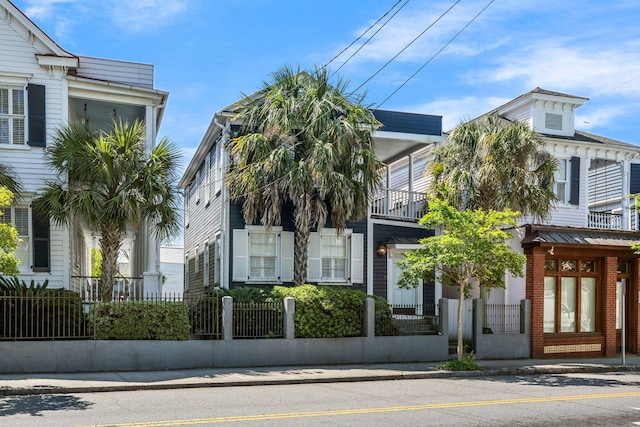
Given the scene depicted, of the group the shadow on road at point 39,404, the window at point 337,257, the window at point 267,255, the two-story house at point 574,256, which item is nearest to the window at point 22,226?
the window at point 267,255

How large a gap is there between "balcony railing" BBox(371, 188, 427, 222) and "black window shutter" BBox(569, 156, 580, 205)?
18.1ft

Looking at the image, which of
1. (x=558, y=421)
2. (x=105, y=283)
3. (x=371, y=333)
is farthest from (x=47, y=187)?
(x=558, y=421)

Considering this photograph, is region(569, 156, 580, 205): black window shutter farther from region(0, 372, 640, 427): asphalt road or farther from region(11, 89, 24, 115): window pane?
region(11, 89, 24, 115): window pane

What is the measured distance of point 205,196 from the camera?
27734mm

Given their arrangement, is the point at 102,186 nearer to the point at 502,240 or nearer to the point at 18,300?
the point at 18,300

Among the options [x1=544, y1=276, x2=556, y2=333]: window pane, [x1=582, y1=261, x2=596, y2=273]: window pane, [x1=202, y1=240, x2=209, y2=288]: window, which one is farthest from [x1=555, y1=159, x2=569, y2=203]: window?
[x1=202, y1=240, x2=209, y2=288]: window

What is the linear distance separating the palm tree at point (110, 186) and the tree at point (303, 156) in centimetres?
282

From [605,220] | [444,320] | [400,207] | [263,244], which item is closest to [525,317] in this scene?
[444,320]

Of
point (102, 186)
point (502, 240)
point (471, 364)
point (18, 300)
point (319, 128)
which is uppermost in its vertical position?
point (319, 128)

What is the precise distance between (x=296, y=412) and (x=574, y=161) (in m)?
18.6

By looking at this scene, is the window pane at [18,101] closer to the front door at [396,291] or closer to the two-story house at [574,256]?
the front door at [396,291]

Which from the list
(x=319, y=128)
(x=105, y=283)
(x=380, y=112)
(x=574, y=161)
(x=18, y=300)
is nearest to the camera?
(x=18, y=300)

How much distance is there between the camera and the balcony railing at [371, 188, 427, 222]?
2523 cm

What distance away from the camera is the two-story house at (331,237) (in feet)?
76.2
